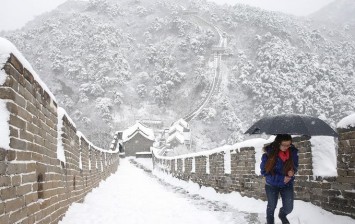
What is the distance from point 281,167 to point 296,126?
68cm

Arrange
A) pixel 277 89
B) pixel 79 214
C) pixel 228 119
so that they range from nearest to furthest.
A: pixel 79 214
pixel 228 119
pixel 277 89

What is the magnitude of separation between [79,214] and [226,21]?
12926cm

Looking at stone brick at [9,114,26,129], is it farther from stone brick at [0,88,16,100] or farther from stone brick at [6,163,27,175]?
stone brick at [6,163,27,175]

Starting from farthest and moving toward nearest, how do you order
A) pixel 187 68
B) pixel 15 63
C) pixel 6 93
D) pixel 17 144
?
pixel 187 68 → pixel 15 63 → pixel 17 144 → pixel 6 93

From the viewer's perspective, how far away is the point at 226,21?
12912cm

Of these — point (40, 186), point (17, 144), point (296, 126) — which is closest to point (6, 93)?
point (17, 144)

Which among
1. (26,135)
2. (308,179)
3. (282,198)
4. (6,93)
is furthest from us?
(308,179)

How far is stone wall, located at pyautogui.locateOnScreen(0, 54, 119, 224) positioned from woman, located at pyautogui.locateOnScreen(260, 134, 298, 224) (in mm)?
3222

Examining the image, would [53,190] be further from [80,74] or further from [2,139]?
[80,74]

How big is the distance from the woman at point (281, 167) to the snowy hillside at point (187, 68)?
2461 inches

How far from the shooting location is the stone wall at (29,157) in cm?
284

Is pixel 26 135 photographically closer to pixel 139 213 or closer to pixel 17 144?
pixel 17 144

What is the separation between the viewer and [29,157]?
11.3 ft

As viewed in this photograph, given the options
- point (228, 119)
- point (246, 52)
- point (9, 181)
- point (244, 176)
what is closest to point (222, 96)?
point (228, 119)
